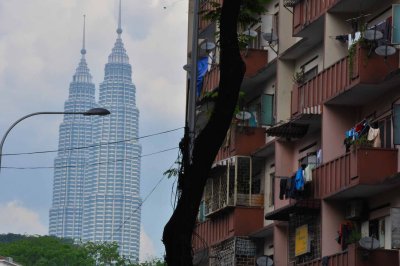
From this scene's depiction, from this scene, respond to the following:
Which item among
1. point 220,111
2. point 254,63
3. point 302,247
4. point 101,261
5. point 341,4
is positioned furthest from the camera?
point 101,261

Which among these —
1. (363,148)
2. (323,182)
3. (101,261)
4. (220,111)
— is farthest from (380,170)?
(101,261)

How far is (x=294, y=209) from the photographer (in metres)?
46.1

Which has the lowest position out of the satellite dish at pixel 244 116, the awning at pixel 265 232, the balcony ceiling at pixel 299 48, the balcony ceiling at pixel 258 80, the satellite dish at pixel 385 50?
the awning at pixel 265 232

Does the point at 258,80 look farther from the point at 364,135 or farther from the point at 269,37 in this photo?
the point at 364,135

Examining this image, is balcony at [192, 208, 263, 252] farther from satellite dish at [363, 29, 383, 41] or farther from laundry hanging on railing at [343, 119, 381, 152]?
satellite dish at [363, 29, 383, 41]

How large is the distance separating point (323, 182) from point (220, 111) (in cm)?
2096

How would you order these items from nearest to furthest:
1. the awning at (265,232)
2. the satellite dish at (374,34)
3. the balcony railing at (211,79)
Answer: the satellite dish at (374,34)
the awning at (265,232)
the balcony railing at (211,79)

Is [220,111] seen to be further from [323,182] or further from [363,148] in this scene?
[323,182]

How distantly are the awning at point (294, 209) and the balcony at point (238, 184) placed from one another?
11.3 feet

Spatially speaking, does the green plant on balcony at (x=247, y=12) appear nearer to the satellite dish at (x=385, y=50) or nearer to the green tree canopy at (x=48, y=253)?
the satellite dish at (x=385, y=50)

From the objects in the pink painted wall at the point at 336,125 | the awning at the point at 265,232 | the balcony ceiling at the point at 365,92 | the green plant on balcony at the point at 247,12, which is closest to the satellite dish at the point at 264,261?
the awning at the point at 265,232

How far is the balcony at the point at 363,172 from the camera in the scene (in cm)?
3984

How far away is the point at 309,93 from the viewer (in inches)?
1788

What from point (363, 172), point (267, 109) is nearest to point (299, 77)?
point (267, 109)
